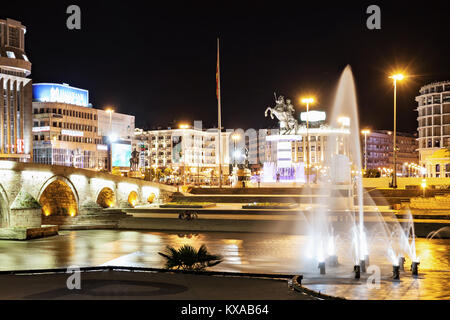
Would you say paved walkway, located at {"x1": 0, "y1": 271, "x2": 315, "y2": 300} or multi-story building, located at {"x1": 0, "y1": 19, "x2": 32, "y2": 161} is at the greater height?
multi-story building, located at {"x1": 0, "y1": 19, "x2": 32, "y2": 161}

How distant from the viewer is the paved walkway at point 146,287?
464 inches

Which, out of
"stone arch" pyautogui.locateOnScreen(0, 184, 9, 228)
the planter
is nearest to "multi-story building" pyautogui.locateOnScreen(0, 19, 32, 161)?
"stone arch" pyautogui.locateOnScreen(0, 184, 9, 228)

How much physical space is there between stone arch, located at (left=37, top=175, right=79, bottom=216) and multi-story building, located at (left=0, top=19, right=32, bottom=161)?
5299 centimetres

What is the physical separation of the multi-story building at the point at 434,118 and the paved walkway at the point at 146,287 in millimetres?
88759

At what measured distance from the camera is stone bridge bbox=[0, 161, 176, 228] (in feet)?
102

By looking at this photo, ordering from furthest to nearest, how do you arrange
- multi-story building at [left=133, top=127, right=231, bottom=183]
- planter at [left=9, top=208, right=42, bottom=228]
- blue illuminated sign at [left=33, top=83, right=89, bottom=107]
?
1. multi-story building at [left=133, top=127, right=231, bottom=183]
2. blue illuminated sign at [left=33, top=83, right=89, bottom=107]
3. planter at [left=9, top=208, right=42, bottom=228]

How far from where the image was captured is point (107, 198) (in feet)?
167

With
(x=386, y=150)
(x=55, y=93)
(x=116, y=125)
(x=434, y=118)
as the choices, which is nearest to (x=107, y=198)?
(x=55, y=93)

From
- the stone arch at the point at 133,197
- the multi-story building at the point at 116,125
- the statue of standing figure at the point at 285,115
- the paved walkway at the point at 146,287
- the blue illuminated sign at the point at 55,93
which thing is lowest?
the stone arch at the point at 133,197

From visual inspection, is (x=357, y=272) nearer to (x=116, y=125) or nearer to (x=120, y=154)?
(x=120, y=154)

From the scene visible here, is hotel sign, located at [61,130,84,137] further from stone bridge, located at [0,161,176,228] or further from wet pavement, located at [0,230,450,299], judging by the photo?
wet pavement, located at [0,230,450,299]

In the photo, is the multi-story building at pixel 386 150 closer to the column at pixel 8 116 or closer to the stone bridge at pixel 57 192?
the column at pixel 8 116

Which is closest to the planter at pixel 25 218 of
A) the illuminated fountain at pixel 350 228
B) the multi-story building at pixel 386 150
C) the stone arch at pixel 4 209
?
the stone arch at pixel 4 209

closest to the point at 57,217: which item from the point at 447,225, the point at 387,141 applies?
the point at 447,225
